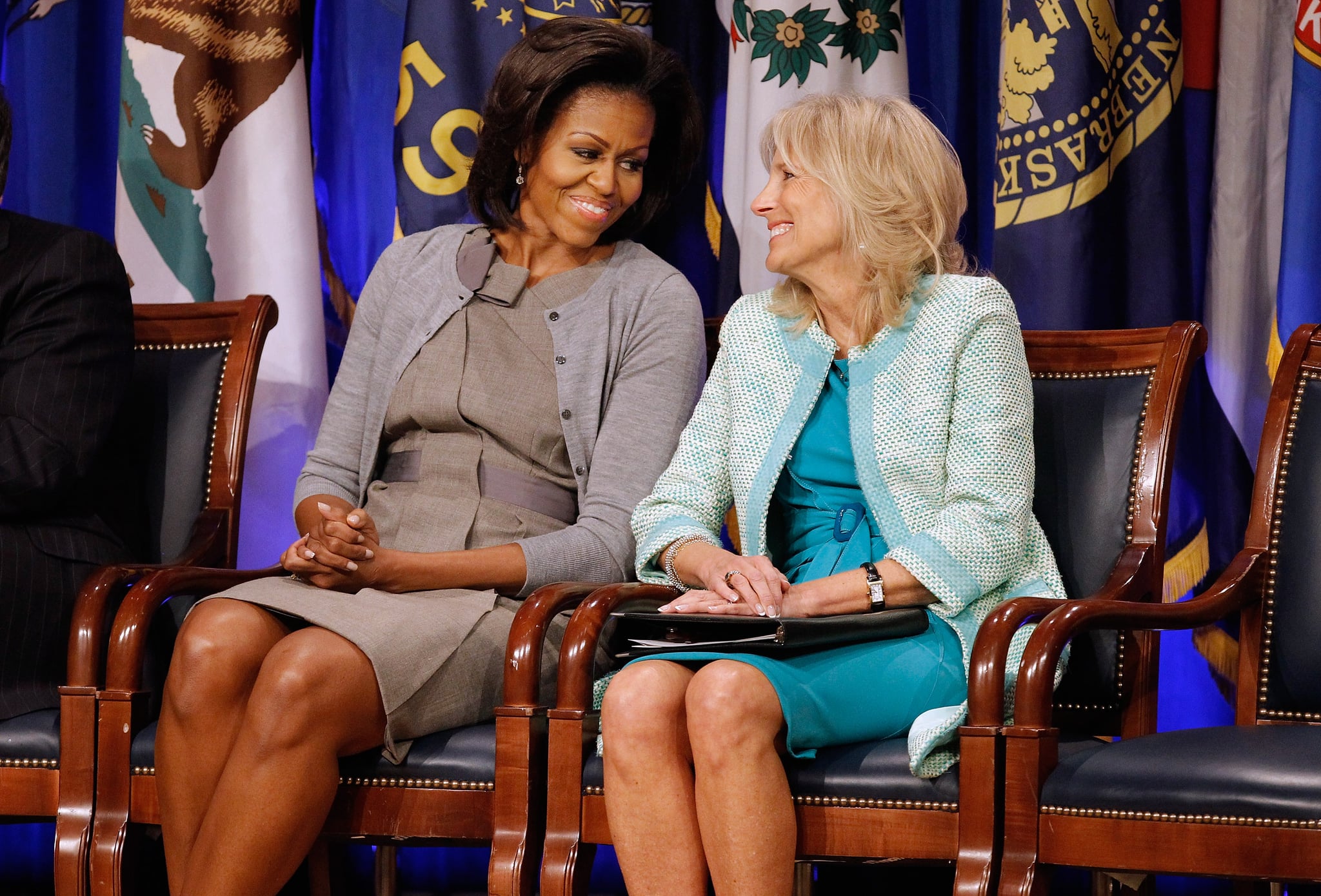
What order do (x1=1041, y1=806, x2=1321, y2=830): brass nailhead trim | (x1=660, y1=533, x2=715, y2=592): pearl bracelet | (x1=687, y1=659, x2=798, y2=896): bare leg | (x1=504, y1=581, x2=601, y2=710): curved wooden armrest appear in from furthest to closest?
(x1=660, y1=533, x2=715, y2=592): pearl bracelet → (x1=504, y1=581, x2=601, y2=710): curved wooden armrest → (x1=687, y1=659, x2=798, y2=896): bare leg → (x1=1041, y1=806, x2=1321, y2=830): brass nailhead trim

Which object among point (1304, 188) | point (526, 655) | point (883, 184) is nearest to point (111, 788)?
point (526, 655)

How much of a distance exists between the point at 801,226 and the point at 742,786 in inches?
37.7

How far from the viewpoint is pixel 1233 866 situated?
5.86ft

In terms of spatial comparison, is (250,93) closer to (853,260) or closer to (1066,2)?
(853,260)

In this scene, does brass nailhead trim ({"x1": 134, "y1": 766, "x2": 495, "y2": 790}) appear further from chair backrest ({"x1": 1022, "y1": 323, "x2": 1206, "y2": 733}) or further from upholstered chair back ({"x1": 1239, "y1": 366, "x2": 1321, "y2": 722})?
upholstered chair back ({"x1": 1239, "y1": 366, "x2": 1321, "y2": 722})

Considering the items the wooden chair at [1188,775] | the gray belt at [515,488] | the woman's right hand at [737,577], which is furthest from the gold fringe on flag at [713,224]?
the wooden chair at [1188,775]

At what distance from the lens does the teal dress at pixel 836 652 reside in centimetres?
203

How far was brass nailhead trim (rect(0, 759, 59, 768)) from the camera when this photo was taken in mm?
2297

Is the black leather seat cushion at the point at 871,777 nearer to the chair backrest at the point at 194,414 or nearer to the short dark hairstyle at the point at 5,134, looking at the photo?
the chair backrest at the point at 194,414

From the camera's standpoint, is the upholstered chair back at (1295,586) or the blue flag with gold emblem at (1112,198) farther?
the blue flag with gold emblem at (1112,198)

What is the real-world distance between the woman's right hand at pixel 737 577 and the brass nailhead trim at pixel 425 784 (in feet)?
1.31

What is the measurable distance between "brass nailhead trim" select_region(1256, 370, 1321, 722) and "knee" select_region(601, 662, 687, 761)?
0.93 m

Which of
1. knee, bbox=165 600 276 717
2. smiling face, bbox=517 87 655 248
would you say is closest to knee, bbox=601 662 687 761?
knee, bbox=165 600 276 717

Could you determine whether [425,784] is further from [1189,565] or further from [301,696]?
[1189,565]
